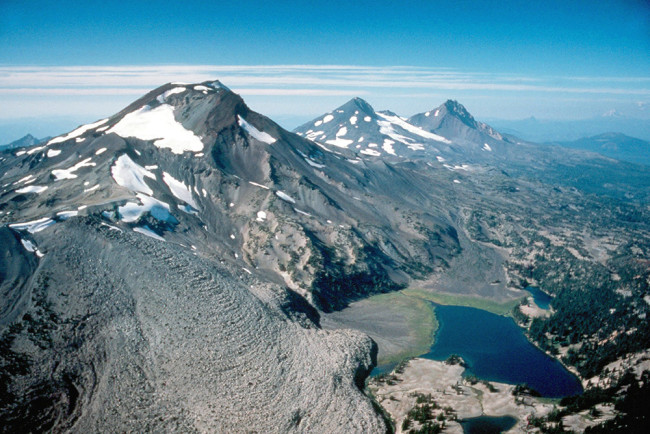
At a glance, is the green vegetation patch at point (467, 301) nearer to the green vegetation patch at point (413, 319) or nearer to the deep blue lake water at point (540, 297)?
the green vegetation patch at point (413, 319)

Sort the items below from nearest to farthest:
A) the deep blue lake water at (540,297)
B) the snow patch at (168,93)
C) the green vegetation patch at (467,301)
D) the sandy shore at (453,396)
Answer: the sandy shore at (453,396) < the green vegetation patch at (467,301) < the deep blue lake water at (540,297) < the snow patch at (168,93)

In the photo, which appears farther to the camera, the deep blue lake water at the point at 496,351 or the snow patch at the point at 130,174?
the snow patch at the point at 130,174

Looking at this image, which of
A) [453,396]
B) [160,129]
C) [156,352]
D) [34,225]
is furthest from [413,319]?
[160,129]

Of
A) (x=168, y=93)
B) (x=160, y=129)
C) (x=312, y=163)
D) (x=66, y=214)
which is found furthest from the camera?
(x=168, y=93)

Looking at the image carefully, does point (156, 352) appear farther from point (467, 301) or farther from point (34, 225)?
point (467, 301)

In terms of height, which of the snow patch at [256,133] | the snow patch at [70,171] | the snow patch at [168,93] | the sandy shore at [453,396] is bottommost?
the sandy shore at [453,396]

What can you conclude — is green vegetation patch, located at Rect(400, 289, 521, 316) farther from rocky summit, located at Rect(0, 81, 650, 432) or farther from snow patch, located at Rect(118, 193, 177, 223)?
snow patch, located at Rect(118, 193, 177, 223)

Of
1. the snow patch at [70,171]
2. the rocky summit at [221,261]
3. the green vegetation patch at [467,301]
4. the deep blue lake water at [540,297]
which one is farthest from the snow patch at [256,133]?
the deep blue lake water at [540,297]

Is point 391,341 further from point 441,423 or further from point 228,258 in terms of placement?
point 228,258
